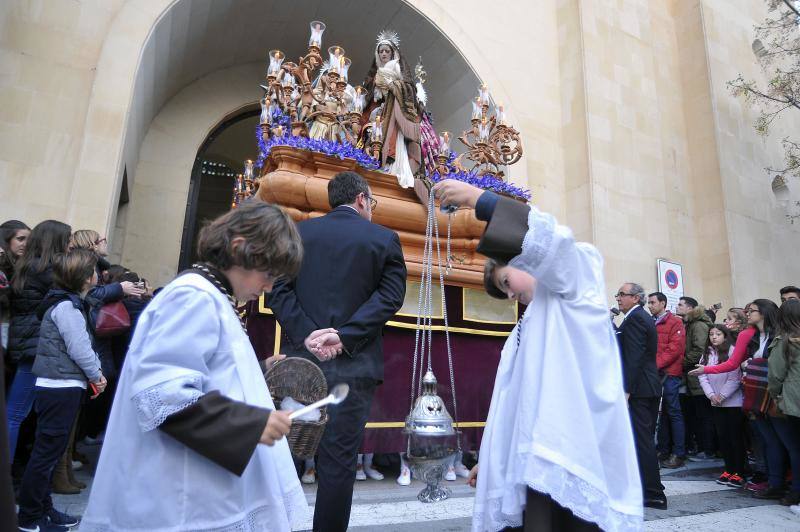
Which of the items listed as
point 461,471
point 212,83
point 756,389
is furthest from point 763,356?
point 212,83

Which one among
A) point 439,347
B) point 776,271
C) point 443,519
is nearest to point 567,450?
point 443,519

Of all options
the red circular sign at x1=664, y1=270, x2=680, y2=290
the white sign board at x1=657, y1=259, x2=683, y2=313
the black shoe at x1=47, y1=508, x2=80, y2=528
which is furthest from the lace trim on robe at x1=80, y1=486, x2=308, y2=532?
the red circular sign at x1=664, y1=270, x2=680, y2=290

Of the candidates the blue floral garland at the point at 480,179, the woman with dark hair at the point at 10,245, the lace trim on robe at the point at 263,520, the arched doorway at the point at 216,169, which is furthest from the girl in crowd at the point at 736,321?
the woman with dark hair at the point at 10,245

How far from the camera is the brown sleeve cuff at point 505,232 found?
4.89 feet

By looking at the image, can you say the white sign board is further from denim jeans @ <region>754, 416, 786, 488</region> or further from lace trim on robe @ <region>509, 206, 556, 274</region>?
lace trim on robe @ <region>509, 206, 556, 274</region>

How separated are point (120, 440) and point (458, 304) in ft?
13.4

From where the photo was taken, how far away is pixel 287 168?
4863mm

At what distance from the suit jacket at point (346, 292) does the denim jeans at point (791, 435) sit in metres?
3.91

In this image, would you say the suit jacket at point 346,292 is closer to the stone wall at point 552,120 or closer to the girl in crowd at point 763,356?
the stone wall at point 552,120

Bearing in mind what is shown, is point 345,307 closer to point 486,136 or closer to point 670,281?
point 486,136

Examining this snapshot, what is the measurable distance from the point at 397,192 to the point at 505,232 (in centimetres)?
400

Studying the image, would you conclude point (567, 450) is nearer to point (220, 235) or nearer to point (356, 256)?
point (220, 235)

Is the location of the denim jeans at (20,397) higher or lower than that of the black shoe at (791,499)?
higher

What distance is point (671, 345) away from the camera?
584 cm
